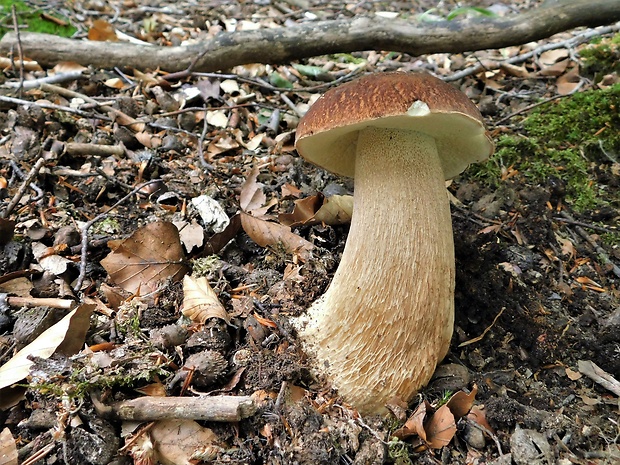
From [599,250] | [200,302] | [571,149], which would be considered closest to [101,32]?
[200,302]

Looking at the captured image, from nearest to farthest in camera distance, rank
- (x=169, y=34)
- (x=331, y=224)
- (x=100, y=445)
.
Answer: (x=100, y=445)
(x=331, y=224)
(x=169, y=34)

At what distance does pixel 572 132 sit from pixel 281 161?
176cm

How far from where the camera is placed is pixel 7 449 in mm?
1240

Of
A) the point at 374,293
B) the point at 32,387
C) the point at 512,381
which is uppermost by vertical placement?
the point at 374,293

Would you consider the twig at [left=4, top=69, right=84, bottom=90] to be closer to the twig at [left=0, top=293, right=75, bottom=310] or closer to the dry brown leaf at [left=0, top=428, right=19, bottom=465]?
the twig at [left=0, top=293, right=75, bottom=310]

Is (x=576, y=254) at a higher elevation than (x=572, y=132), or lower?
lower

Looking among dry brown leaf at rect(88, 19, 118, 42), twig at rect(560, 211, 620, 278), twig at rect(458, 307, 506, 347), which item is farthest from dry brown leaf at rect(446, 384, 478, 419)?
dry brown leaf at rect(88, 19, 118, 42)

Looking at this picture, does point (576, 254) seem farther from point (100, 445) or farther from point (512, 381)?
point (100, 445)

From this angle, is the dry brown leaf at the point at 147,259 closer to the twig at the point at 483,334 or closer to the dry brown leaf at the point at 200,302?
the dry brown leaf at the point at 200,302

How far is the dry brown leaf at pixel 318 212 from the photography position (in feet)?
7.08

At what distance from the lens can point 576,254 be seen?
7.45 ft

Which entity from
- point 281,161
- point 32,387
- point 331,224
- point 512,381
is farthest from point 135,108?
point 512,381

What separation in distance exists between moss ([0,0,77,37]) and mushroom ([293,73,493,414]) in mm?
3107

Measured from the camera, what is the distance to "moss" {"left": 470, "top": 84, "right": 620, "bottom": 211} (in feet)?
8.27
